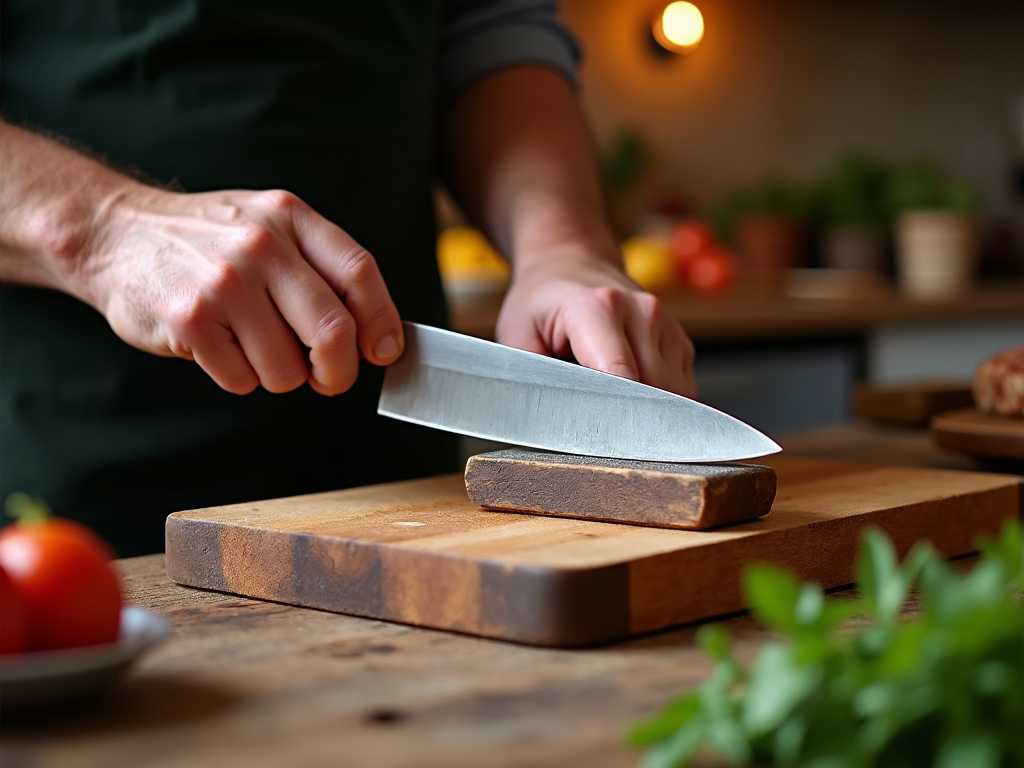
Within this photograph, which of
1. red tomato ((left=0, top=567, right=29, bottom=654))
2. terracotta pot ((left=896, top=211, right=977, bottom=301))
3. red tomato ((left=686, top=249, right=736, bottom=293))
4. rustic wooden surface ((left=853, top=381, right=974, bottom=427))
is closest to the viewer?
red tomato ((left=0, top=567, right=29, bottom=654))

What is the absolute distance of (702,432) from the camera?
0.92m

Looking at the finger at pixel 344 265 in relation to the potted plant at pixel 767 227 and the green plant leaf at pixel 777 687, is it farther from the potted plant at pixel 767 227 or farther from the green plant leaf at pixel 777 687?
the potted plant at pixel 767 227

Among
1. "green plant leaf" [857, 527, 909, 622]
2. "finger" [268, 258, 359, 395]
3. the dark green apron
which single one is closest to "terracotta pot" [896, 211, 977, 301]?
the dark green apron

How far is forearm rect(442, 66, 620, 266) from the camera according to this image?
1.32m

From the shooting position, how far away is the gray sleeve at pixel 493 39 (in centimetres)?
150

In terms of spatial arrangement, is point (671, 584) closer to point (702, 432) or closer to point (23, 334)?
point (702, 432)

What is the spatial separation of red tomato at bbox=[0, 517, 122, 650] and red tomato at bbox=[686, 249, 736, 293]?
2787 millimetres

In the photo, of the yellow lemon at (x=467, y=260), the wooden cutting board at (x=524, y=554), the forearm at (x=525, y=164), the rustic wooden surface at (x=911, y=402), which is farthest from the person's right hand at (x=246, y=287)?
the yellow lemon at (x=467, y=260)

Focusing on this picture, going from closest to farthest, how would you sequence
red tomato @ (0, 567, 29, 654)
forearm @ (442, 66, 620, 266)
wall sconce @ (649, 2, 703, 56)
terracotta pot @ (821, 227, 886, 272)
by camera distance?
red tomato @ (0, 567, 29, 654), forearm @ (442, 66, 620, 266), wall sconce @ (649, 2, 703, 56), terracotta pot @ (821, 227, 886, 272)

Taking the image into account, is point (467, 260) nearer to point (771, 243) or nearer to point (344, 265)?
point (771, 243)

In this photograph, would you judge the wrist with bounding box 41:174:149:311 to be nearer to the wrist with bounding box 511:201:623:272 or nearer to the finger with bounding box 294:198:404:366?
the finger with bounding box 294:198:404:366

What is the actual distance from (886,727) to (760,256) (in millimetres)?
3626

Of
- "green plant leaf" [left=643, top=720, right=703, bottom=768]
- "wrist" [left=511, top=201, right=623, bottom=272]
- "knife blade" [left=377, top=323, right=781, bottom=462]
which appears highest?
"wrist" [left=511, top=201, right=623, bottom=272]

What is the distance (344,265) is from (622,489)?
282 mm
